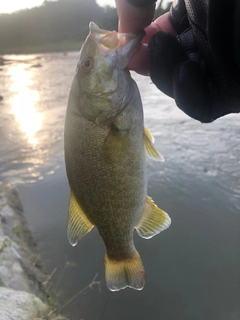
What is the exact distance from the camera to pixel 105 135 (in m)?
1.88

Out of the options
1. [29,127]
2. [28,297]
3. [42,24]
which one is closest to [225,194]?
[28,297]

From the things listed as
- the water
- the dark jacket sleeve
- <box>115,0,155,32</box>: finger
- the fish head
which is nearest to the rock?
the water

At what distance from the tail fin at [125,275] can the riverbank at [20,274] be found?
4.00 feet

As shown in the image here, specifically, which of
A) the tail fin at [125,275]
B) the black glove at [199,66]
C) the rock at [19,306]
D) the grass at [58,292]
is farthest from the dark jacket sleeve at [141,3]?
the grass at [58,292]

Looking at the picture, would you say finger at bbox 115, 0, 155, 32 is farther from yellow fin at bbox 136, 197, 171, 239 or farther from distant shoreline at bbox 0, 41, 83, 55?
distant shoreline at bbox 0, 41, 83, 55

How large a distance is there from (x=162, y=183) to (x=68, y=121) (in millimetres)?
4858

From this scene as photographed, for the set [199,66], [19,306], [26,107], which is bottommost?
[26,107]

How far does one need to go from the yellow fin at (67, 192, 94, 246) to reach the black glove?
0.84 m

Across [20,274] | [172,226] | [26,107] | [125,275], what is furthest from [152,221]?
[26,107]

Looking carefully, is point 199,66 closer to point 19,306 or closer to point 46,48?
point 19,306

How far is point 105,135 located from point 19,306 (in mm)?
2142

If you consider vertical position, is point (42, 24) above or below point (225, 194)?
below

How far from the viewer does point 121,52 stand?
5.85ft

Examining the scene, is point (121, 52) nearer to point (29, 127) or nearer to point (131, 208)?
point (131, 208)
